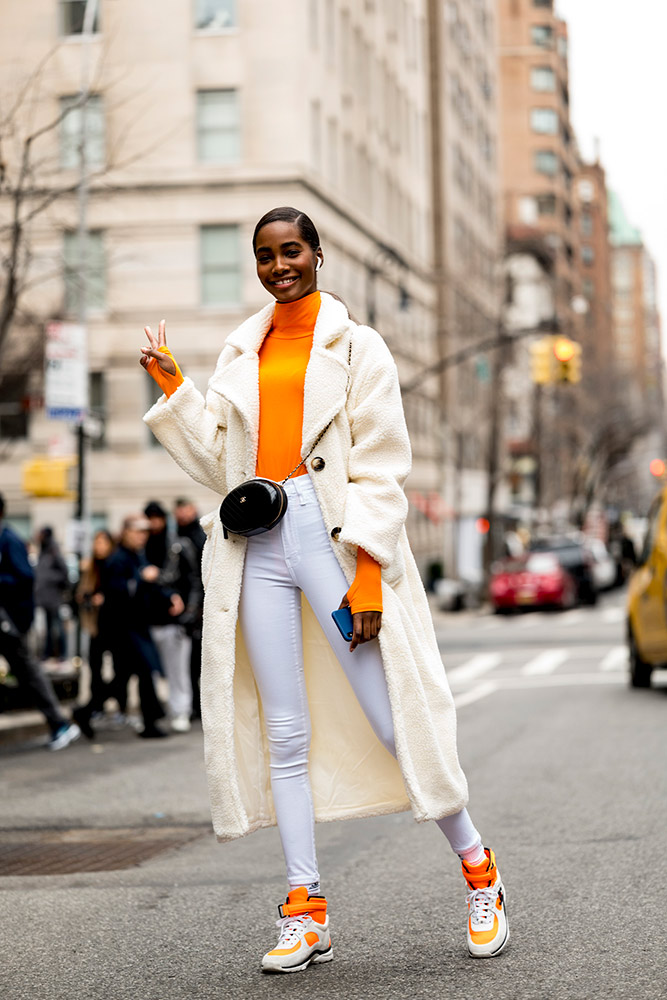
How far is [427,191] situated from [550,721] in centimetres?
4606

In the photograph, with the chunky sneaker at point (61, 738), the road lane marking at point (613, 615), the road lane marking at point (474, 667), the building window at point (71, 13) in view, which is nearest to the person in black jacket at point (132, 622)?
the chunky sneaker at point (61, 738)

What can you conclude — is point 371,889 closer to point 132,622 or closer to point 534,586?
point 132,622

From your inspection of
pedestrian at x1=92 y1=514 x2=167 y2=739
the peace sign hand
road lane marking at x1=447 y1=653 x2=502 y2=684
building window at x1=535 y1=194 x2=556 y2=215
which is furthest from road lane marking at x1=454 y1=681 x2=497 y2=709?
building window at x1=535 y1=194 x2=556 y2=215

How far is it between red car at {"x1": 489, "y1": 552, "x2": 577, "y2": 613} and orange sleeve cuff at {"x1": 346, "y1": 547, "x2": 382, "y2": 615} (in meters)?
33.3

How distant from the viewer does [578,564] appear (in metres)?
39.8

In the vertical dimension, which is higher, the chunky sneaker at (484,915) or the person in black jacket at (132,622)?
the person in black jacket at (132,622)

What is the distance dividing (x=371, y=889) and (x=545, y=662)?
50.7 ft

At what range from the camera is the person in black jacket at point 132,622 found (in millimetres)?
12578

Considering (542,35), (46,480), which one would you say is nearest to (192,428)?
(46,480)

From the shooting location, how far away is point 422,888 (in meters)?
5.84

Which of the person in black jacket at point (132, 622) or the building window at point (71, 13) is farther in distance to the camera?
the building window at point (71, 13)

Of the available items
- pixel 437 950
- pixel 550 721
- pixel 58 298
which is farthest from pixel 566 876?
pixel 58 298

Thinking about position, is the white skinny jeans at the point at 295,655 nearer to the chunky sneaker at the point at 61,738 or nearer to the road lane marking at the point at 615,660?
the chunky sneaker at the point at 61,738

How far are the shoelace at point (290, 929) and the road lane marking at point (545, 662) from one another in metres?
14.5
